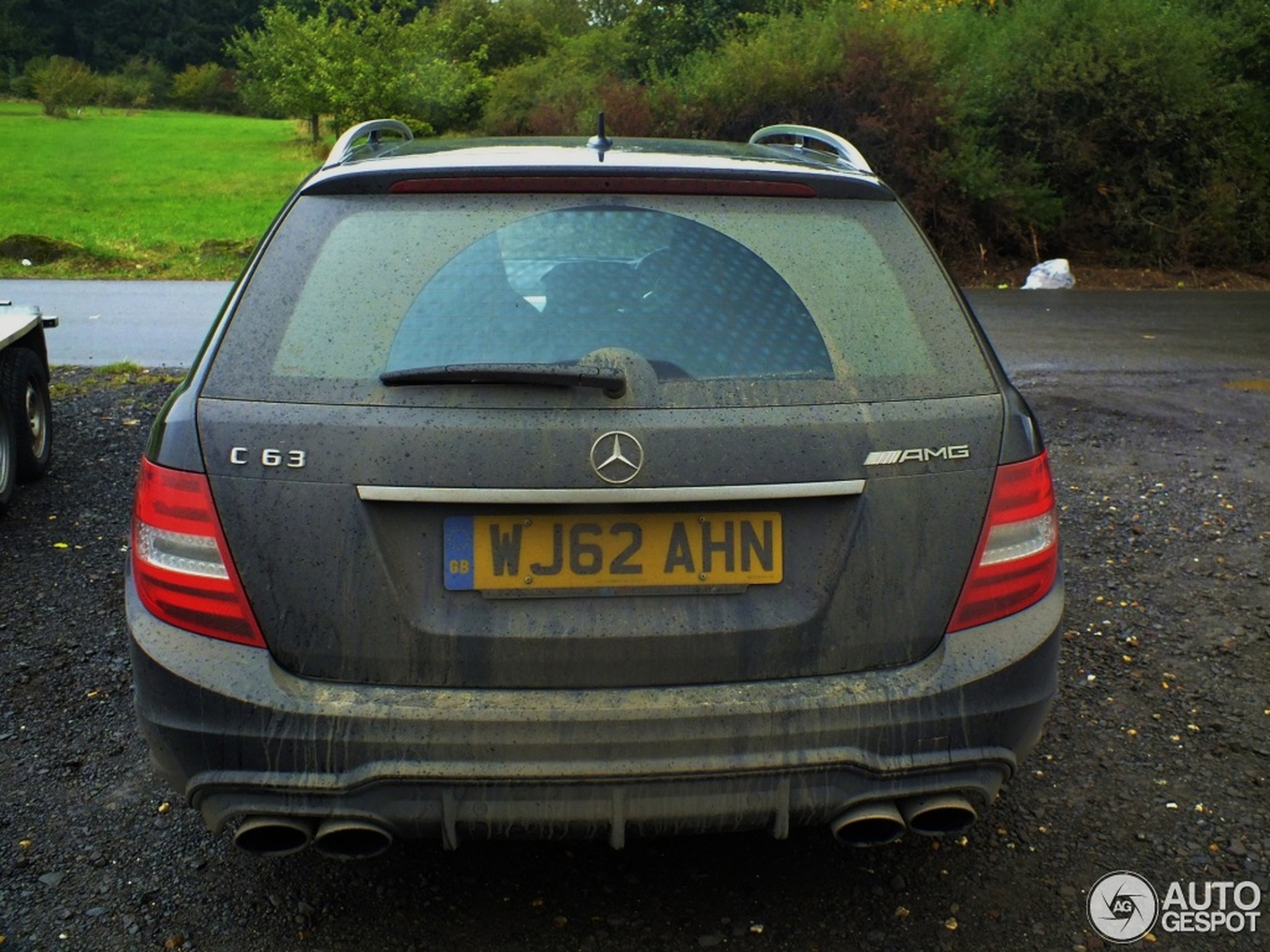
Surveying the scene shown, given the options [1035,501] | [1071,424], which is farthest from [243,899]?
[1071,424]

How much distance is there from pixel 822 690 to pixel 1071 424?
19.9 feet

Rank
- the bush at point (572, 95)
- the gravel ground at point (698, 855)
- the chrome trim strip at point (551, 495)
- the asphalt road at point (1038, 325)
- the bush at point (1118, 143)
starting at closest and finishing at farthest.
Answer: the chrome trim strip at point (551, 495)
the gravel ground at point (698, 855)
the asphalt road at point (1038, 325)
the bush at point (1118, 143)
the bush at point (572, 95)

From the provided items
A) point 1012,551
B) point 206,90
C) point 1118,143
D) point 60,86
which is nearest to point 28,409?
point 1012,551

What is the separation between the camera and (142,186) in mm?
35750

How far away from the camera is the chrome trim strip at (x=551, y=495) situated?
232cm

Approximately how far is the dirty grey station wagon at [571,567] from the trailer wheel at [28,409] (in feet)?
13.0

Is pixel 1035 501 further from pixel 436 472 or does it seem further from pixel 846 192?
pixel 436 472

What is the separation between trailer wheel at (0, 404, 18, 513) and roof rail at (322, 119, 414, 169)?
9.32ft

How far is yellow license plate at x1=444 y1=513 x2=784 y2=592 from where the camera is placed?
235 cm

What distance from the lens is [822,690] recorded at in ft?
7.89

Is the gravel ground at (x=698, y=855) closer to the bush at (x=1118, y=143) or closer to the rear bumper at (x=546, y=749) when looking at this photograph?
the rear bumper at (x=546, y=749)

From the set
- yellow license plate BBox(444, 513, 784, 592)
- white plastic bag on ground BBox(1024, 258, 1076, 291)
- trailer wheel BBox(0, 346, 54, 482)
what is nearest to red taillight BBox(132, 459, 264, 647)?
yellow license plate BBox(444, 513, 784, 592)

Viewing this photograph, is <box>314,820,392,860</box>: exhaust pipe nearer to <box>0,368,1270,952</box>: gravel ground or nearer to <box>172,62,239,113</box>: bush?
<box>0,368,1270,952</box>: gravel ground

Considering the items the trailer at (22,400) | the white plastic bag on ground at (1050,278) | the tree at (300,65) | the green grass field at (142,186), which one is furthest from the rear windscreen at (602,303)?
the tree at (300,65)
